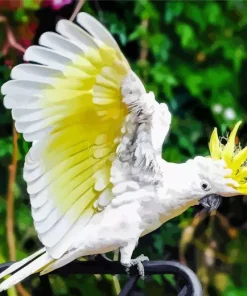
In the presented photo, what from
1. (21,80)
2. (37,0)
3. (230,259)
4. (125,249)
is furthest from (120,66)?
(230,259)

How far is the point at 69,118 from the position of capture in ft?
2.26

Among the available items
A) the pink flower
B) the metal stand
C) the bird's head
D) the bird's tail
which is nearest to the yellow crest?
the bird's head

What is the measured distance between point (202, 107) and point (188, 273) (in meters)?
0.71

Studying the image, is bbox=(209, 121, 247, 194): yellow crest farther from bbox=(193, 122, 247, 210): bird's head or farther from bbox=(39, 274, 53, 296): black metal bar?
bbox=(39, 274, 53, 296): black metal bar

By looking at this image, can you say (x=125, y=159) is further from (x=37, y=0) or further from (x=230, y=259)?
(x=230, y=259)

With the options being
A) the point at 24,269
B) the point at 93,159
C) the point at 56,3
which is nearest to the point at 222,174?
the point at 93,159

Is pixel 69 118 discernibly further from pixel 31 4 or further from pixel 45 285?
pixel 31 4

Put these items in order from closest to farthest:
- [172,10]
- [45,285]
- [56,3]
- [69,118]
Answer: [69,118], [45,285], [56,3], [172,10]

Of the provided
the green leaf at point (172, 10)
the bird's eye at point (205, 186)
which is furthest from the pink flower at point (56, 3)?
the bird's eye at point (205, 186)

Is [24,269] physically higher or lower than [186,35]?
lower

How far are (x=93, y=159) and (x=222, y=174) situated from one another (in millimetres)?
150

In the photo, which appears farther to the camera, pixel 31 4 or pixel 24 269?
pixel 31 4

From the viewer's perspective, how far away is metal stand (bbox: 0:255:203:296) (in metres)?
0.67

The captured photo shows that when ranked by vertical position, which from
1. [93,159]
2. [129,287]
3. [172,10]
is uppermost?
[172,10]
